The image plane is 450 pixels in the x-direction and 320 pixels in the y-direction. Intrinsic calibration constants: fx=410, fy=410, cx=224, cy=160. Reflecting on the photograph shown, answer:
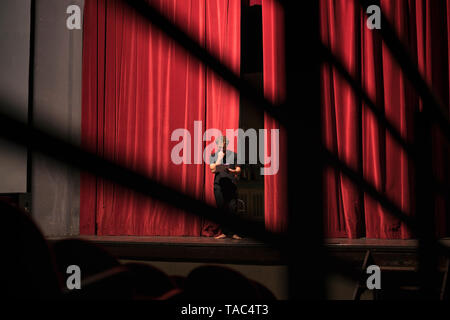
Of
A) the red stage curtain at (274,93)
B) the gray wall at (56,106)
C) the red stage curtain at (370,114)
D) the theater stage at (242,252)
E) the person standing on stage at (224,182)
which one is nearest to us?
the theater stage at (242,252)

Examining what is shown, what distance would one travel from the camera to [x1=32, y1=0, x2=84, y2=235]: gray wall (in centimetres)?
514

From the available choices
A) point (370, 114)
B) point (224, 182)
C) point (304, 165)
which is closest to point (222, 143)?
point (224, 182)

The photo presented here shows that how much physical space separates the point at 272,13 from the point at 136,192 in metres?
2.79

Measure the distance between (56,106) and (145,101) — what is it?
114cm

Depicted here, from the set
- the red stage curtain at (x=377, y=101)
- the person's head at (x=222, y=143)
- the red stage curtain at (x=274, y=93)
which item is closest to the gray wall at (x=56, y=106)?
the person's head at (x=222, y=143)

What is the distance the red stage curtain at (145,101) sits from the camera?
5.04 m

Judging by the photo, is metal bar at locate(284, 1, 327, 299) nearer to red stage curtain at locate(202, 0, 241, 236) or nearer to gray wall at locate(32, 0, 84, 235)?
red stage curtain at locate(202, 0, 241, 236)

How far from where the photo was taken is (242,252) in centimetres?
355

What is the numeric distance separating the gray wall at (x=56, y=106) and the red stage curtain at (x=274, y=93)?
251cm

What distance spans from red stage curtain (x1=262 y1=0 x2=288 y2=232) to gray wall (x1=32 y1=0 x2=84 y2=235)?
2514 millimetres

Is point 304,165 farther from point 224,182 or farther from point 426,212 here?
point 426,212

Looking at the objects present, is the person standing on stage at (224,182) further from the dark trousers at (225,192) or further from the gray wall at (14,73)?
the gray wall at (14,73)

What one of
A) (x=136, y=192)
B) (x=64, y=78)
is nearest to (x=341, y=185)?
(x=136, y=192)
